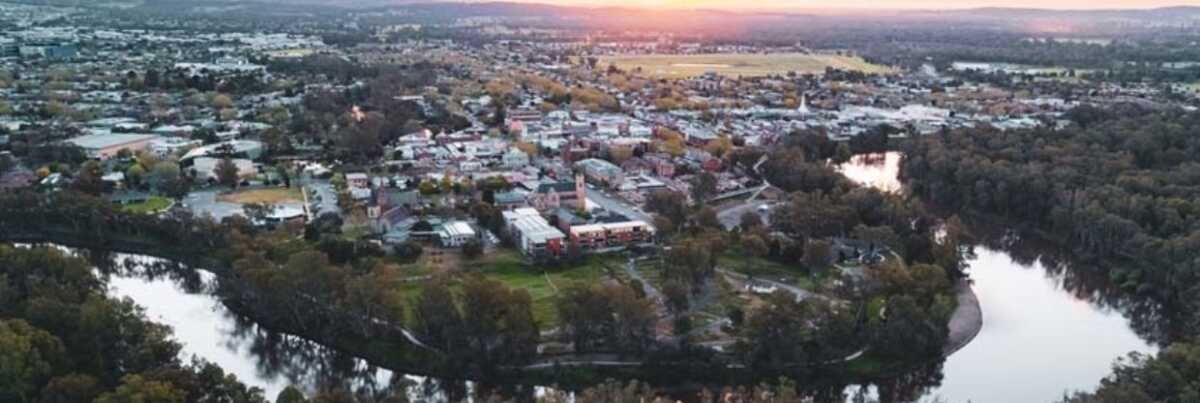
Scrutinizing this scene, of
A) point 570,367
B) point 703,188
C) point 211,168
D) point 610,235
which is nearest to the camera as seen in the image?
point 570,367

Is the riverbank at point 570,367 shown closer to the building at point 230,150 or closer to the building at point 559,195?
the building at point 559,195

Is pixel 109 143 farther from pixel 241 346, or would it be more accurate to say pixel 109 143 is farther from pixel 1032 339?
pixel 1032 339

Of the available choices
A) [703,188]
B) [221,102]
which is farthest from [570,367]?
[221,102]

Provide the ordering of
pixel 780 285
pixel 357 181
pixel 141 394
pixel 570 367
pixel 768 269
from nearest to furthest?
pixel 141 394
pixel 570 367
pixel 780 285
pixel 768 269
pixel 357 181

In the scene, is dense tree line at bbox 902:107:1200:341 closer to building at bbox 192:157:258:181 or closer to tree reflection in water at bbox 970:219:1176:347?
tree reflection in water at bbox 970:219:1176:347

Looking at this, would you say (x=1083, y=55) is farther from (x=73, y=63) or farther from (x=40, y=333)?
(x=40, y=333)

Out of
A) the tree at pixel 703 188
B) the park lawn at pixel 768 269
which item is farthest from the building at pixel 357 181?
the park lawn at pixel 768 269
